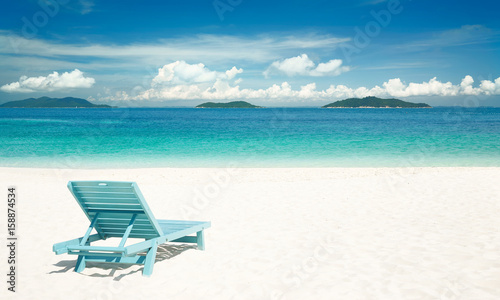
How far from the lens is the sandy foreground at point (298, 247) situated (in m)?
4.89

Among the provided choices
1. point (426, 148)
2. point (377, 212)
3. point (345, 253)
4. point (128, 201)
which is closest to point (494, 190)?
point (377, 212)

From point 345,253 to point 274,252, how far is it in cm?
107

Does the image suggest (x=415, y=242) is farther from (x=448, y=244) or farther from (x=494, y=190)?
(x=494, y=190)

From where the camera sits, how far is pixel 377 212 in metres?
9.17

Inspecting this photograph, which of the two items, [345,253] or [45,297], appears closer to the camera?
[45,297]

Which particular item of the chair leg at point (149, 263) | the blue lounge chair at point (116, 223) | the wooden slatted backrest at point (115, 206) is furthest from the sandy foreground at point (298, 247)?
the wooden slatted backrest at point (115, 206)

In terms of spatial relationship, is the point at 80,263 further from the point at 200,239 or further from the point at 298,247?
the point at 298,247

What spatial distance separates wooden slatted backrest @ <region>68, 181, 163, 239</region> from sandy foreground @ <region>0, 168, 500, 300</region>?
55 centimetres

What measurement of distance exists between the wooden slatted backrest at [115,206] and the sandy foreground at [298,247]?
545 mm

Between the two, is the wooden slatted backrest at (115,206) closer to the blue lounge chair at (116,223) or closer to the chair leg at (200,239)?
the blue lounge chair at (116,223)

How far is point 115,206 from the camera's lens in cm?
546

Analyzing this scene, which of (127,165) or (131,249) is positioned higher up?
(131,249)

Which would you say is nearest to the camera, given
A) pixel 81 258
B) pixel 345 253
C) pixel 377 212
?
pixel 81 258

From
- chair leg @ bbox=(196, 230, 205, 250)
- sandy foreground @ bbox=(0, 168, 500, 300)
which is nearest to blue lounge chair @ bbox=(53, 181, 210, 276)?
sandy foreground @ bbox=(0, 168, 500, 300)
